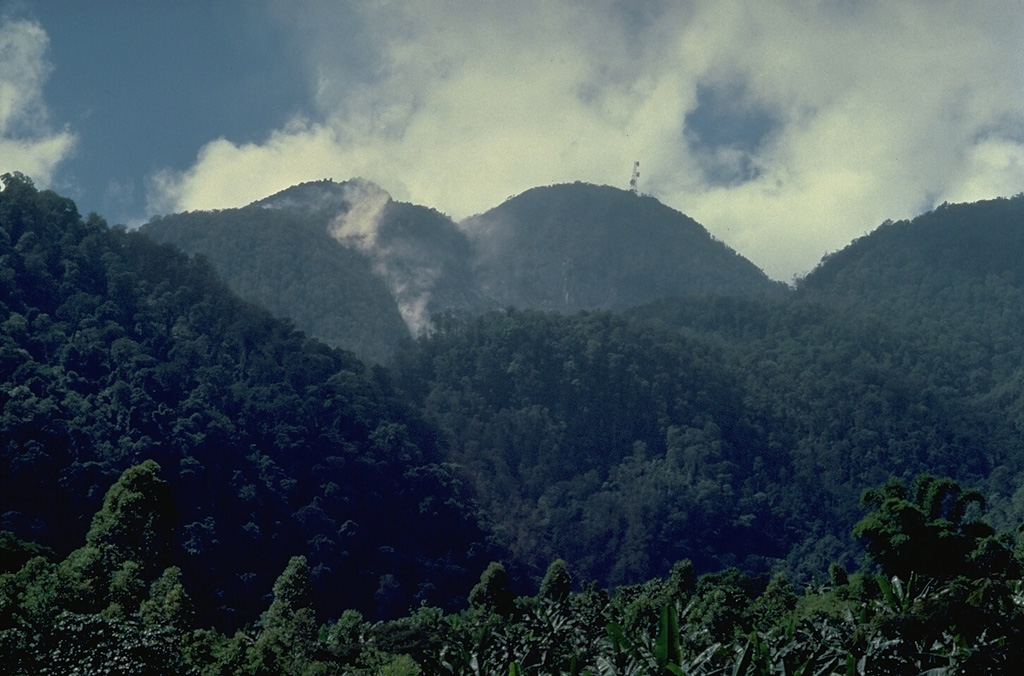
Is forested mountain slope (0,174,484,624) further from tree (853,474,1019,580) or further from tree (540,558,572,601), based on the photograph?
tree (853,474,1019,580)

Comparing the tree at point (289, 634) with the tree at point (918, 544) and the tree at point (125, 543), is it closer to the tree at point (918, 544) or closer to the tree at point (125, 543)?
the tree at point (125, 543)

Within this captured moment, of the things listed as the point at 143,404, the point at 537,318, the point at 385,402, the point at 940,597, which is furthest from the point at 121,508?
the point at 537,318

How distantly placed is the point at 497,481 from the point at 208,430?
158 feet

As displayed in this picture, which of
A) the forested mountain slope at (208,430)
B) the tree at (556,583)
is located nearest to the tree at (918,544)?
the tree at (556,583)

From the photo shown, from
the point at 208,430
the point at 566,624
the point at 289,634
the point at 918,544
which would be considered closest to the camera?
the point at 566,624

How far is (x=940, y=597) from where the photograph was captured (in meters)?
33.8

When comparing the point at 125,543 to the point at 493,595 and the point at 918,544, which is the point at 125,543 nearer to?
the point at 493,595

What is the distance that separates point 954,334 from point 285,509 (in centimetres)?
11901

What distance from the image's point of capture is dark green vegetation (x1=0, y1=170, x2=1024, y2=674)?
36.6m

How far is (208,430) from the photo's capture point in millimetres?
103688

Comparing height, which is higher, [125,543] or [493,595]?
[125,543]

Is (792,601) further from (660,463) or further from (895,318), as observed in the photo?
(895,318)

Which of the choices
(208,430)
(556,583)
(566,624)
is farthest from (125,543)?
(208,430)

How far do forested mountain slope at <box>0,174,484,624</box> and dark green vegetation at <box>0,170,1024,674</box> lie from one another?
13.0 inches
